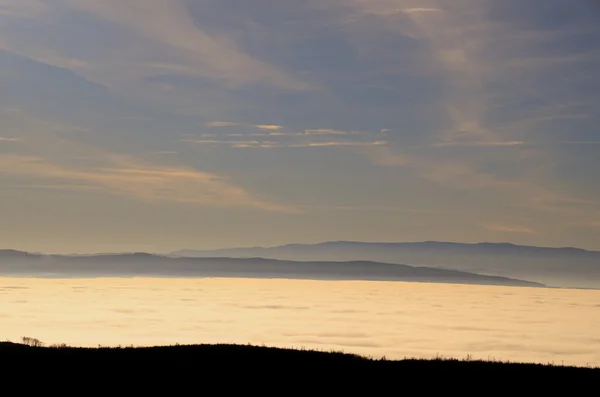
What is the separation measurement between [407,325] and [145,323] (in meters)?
22.1

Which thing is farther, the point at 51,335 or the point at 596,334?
the point at 596,334

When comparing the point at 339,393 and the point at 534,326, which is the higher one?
the point at 534,326

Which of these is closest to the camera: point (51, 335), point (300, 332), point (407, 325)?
point (51, 335)

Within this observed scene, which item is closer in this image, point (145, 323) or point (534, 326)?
point (145, 323)

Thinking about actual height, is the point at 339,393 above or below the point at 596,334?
below

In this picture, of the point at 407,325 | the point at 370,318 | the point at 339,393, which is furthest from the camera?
the point at 370,318

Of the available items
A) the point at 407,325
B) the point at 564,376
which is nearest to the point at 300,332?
the point at 407,325

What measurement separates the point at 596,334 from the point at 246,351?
42.4 m

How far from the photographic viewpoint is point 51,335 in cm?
5078

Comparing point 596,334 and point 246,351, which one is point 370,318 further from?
point 246,351

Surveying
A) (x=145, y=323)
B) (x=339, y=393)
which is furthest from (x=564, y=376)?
(x=145, y=323)

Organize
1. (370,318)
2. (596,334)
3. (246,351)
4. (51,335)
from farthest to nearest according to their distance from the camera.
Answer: (370,318)
(596,334)
(51,335)
(246,351)

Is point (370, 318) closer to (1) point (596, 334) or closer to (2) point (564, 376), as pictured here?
(1) point (596, 334)

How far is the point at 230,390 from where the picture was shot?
73.6ft
